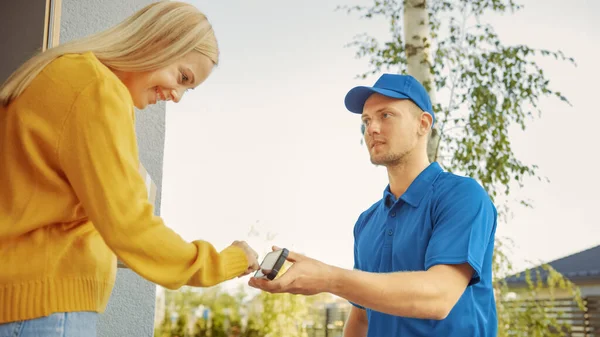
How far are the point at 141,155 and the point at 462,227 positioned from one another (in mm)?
1481

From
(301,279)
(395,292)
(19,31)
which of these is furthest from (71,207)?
(19,31)

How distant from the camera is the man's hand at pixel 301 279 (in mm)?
1269

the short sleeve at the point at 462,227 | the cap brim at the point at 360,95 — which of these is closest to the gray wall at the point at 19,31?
the cap brim at the point at 360,95

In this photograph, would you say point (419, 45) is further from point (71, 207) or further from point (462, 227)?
point (71, 207)

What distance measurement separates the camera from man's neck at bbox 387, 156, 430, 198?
6.20 ft

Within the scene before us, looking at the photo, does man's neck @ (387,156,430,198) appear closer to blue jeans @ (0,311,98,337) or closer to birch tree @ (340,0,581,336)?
blue jeans @ (0,311,98,337)

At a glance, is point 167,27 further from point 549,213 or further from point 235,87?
point 235,87

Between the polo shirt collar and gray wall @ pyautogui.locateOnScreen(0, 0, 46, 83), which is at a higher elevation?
gray wall @ pyautogui.locateOnScreen(0, 0, 46, 83)

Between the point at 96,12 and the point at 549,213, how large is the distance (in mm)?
7164

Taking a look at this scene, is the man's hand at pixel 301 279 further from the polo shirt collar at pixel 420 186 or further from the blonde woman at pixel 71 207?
the polo shirt collar at pixel 420 186

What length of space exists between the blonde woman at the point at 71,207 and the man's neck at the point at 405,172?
903mm

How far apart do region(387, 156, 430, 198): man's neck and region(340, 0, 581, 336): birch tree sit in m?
2.56

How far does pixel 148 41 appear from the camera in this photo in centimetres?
117

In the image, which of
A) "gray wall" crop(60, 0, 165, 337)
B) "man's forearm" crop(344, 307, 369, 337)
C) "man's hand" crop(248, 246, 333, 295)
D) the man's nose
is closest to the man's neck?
the man's nose
